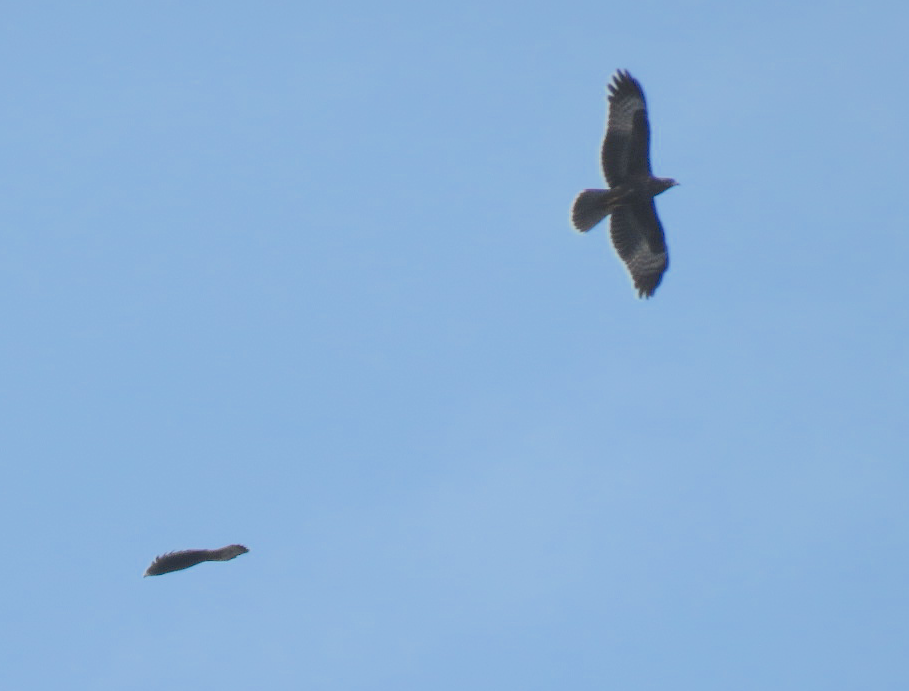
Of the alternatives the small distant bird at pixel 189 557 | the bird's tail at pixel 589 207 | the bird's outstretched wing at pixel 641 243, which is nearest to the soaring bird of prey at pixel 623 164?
the bird's tail at pixel 589 207

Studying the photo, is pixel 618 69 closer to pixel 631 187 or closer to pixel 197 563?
pixel 631 187

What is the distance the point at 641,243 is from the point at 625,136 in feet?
5.99

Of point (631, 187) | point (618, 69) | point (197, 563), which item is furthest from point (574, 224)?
point (197, 563)

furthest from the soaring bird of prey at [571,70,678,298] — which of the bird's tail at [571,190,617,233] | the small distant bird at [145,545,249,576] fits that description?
the small distant bird at [145,545,249,576]

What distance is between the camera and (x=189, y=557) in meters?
15.5

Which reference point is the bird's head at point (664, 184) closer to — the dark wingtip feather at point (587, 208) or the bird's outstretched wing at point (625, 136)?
the bird's outstretched wing at point (625, 136)

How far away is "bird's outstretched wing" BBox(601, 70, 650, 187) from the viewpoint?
2156 cm

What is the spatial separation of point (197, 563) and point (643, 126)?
9574 millimetres

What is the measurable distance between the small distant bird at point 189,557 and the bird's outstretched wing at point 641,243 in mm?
8924

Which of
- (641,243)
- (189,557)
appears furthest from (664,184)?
(189,557)

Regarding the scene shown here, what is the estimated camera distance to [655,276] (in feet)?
75.1

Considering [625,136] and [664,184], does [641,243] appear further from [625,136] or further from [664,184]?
[625,136]

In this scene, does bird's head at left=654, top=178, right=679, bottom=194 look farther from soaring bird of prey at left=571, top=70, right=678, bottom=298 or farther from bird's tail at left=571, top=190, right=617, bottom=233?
bird's tail at left=571, top=190, right=617, bottom=233

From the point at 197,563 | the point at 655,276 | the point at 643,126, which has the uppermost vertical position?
the point at 643,126
